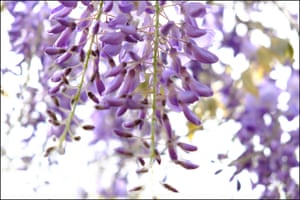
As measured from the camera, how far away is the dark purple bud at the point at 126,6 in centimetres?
85

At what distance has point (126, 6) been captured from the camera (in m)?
0.85

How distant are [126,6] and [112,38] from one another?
0.06 m

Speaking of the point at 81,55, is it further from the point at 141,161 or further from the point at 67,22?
the point at 141,161

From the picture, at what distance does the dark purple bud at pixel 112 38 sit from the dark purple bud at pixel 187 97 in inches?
4.0

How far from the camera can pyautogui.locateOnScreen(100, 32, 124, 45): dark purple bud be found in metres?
0.81

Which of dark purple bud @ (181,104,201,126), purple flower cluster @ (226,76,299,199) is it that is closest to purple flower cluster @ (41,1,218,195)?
dark purple bud @ (181,104,201,126)

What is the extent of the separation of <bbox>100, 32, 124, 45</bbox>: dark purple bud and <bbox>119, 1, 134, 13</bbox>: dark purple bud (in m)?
0.05

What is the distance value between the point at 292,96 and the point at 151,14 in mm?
1226

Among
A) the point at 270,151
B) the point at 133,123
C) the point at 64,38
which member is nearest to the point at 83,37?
the point at 64,38

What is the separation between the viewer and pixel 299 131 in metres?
1.95

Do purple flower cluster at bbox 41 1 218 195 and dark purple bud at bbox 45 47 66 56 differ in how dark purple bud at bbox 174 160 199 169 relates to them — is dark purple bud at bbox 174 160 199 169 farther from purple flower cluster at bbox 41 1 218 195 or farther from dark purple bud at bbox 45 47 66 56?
dark purple bud at bbox 45 47 66 56

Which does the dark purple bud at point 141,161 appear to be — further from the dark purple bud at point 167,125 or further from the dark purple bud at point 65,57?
the dark purple bud at point 65,57

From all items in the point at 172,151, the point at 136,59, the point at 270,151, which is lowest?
the point at 270,151

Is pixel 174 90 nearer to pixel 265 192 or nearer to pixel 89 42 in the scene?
pixel 89 42
